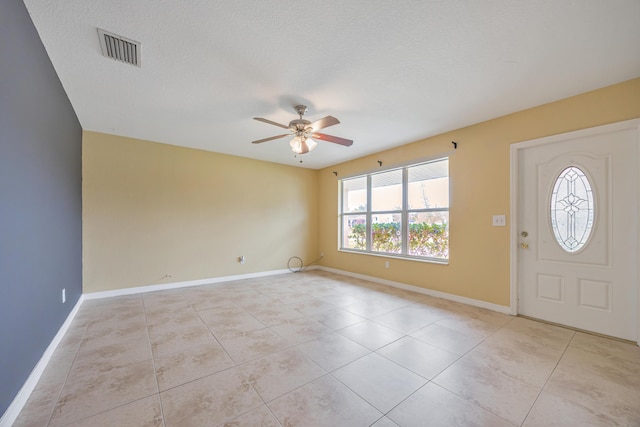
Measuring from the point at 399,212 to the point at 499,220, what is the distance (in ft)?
5.53

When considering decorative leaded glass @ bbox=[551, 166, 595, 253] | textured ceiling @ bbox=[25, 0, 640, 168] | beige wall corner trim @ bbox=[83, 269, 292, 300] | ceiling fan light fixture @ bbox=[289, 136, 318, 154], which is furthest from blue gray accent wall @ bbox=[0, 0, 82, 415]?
decorative leaded glass @ bbox=[551, 166, 595, 253]

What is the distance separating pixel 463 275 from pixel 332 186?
3.53 meters

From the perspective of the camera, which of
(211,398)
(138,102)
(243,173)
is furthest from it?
(243,173)

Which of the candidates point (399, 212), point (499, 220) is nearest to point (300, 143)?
point (399, 212)

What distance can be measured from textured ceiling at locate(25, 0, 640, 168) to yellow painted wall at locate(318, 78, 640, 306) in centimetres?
18

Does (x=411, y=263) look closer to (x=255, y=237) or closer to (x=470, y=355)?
(x=470, y=355)

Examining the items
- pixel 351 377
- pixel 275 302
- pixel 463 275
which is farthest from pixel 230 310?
pixel 463 275

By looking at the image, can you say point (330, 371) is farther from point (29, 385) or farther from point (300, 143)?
point (300, 143)

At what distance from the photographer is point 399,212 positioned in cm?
476

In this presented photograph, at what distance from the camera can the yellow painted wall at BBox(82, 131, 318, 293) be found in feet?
13.0

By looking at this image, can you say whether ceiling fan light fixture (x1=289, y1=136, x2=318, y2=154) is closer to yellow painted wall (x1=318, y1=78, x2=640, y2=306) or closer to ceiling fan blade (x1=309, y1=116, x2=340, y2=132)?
ceiling fan blade (x1=309, y1=116, x2=340, y2=132)

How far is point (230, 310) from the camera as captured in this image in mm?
3396

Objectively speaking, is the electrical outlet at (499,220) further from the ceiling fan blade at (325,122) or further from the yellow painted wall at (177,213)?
the yellow painted wall at (177,213)

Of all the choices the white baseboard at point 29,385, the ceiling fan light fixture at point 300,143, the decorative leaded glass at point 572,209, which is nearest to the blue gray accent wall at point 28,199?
the white baseboard at point 29,385
